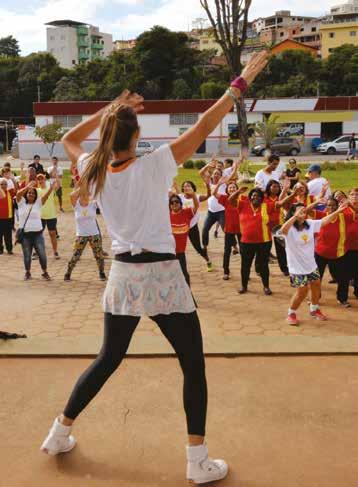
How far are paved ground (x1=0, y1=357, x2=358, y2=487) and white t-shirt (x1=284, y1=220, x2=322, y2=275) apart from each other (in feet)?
6.26

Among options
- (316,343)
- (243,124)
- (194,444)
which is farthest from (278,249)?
(243,124)

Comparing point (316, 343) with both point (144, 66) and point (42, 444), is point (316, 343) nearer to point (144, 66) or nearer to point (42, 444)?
point (42, 444)

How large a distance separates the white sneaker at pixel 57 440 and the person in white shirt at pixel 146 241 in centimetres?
32

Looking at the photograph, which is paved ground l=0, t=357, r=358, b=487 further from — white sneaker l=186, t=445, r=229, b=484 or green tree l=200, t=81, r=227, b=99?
green tree l=200, t=81, r=227, b=99

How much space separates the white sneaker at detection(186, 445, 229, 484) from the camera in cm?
283

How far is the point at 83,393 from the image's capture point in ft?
9.80

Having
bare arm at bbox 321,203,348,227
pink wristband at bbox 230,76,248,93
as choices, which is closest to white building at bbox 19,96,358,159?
bare arm at bbox 321,203,348,227

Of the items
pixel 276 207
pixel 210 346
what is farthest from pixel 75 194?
pixel 276 207

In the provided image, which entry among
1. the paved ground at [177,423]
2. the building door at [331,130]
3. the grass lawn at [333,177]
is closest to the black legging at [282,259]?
the paved ground at [177,423]

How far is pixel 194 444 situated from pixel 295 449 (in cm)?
66

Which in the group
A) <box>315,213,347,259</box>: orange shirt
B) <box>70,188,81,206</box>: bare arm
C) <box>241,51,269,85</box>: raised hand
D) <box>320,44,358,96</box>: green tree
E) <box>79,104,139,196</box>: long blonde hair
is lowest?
<box>315,213,347,259</box>: orange shirt

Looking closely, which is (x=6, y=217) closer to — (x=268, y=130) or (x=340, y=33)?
(x=268, y=130)

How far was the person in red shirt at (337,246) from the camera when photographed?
7008mm

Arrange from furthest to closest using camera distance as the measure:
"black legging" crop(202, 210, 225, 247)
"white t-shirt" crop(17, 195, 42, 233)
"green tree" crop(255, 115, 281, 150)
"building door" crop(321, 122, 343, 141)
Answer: "building door" crop(321, 122, 343, 141)
"green tree" crop(255, 115, 281, 150)
"black legging" crop(202, 210, 225, 247)
"white t-shirt" crop(17, 195, 42, 233)
